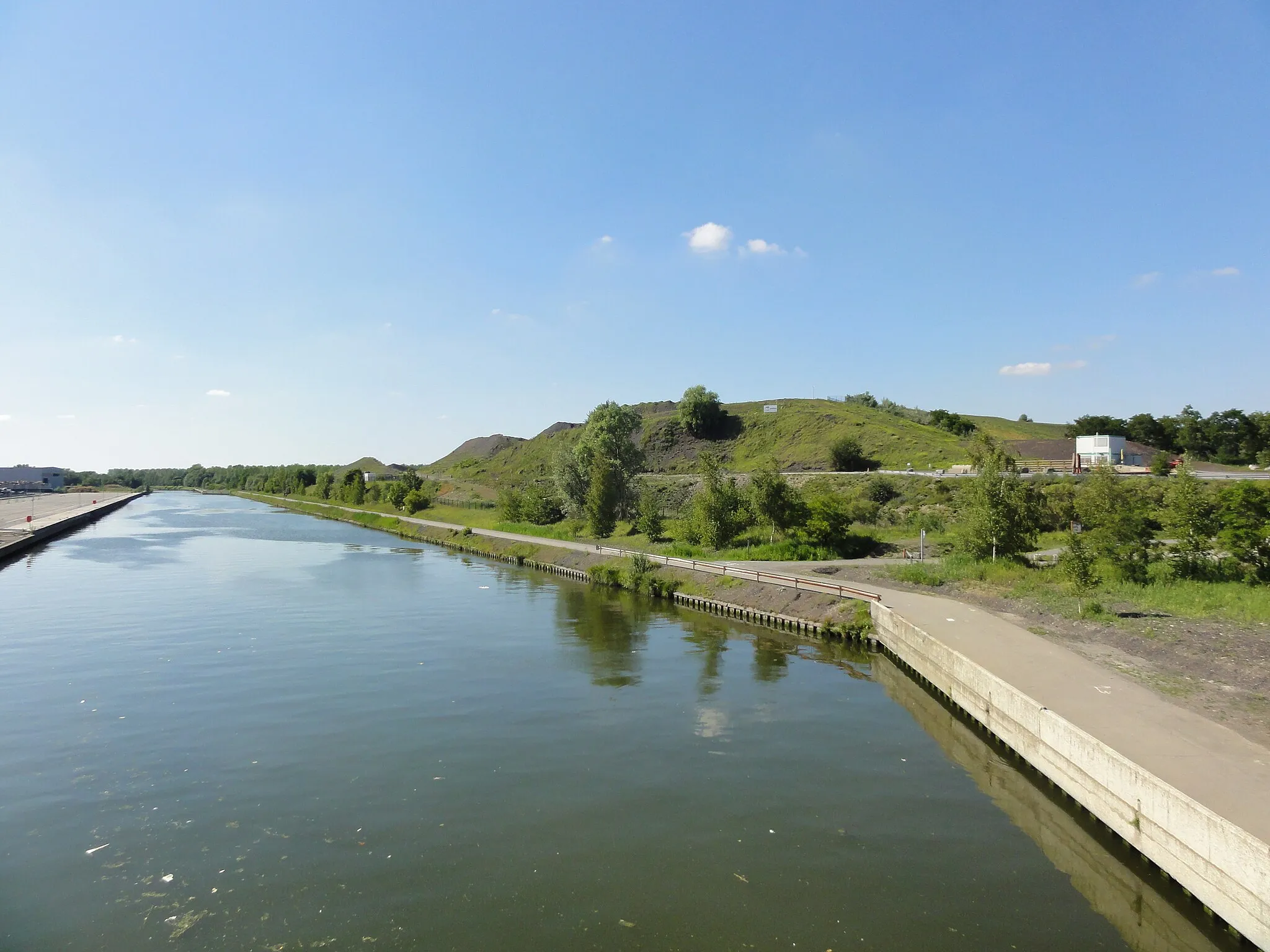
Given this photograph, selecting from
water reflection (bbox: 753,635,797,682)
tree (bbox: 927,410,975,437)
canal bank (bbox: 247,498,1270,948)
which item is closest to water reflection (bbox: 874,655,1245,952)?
canal bank (bbox: 247,498,1270,948)

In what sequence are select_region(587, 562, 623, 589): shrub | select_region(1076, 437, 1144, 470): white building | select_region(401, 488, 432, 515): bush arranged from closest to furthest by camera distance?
select_region(587, 562, 623, 589): shrub < select_region(1076, 437, 1144, 470): white building < select_region(401, 488, 432, 515): bush

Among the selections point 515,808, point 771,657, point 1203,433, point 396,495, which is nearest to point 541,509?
point 396,495

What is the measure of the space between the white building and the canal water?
6254 cm

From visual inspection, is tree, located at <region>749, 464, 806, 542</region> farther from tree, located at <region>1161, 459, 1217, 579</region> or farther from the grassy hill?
the grassy hill

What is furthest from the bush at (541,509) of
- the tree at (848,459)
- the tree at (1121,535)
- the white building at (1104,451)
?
the white building at (1104,451)

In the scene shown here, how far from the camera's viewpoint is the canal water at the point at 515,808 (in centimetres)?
1141

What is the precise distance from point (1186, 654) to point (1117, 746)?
32.1ft

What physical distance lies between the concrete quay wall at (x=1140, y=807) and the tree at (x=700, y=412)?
367ft

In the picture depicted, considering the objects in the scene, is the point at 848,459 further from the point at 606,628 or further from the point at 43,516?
the point at 43,516

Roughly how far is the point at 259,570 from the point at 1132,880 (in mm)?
53342

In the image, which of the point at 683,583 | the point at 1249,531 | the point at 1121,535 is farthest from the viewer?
the point at 683,583

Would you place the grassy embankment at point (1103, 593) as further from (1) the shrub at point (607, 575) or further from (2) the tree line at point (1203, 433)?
(2) the tree line at point (1203, 433)

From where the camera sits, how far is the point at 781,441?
118875 mm

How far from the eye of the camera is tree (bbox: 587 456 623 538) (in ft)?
211
